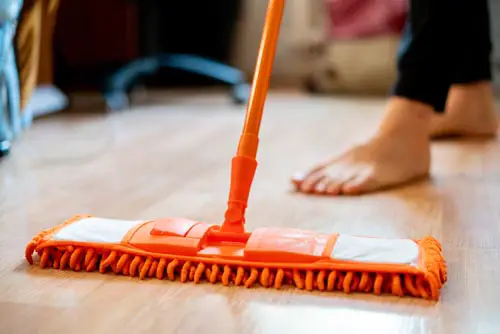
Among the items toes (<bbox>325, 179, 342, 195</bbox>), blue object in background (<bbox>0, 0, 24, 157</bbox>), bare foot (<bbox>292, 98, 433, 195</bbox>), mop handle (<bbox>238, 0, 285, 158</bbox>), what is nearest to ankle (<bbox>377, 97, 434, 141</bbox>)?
bare foot (<bbox>292, 98, 433, 195</bbox>)

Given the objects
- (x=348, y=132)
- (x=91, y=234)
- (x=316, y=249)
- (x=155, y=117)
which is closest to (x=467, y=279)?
(x=316, y=249)

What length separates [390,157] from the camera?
3.81 feet

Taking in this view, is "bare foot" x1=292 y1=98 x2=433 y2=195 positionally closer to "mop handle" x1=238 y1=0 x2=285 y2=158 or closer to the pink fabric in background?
"mop handle" x1=238 y1=0 x2=285 y2=158

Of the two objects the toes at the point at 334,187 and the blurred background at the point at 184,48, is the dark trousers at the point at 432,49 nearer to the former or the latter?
the toes at the point at 334,187

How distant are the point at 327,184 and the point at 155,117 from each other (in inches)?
41.4

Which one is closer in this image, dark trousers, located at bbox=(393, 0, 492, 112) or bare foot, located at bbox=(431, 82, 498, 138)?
dark trousers, located at bbox=(393, 0, 492, 112)

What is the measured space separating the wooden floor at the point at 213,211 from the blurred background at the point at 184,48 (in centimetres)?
24

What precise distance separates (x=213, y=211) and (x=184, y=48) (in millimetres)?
1944

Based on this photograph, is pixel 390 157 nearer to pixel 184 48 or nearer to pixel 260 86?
pixel 260 86

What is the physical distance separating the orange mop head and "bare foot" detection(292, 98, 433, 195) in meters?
0.38

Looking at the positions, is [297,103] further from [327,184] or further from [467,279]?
[467,279]

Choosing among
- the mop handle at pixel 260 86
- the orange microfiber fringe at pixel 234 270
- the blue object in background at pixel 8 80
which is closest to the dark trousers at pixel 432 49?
the mop handle at pixel 260 86

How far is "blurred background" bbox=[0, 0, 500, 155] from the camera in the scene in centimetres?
208

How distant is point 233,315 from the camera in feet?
2.08
